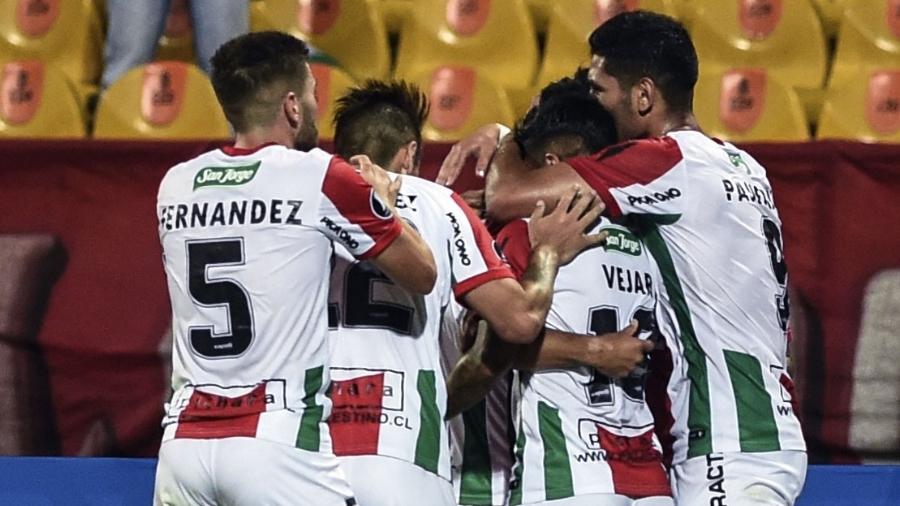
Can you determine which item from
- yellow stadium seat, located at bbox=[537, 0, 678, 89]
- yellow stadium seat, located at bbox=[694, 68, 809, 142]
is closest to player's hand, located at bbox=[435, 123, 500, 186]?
yellow stadium seat, located at bbox=[694, 68, 809, 142]

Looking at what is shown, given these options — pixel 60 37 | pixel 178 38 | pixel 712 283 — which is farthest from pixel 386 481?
pixel 60 37

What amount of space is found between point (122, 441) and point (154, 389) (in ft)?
0.72

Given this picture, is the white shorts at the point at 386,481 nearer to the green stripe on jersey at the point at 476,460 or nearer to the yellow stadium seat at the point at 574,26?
the green stripe on jersey at the point at 476,460

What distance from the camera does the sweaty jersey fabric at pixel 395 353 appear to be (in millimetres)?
3867

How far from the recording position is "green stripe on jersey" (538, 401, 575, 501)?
3980 mm

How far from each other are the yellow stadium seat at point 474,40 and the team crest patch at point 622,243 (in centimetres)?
309

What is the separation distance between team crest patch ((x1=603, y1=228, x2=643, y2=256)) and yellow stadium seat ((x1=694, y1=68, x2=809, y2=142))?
96.0 inches

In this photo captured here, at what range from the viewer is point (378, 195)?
148 inches

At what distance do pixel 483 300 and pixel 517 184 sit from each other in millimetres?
437

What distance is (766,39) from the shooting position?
23.3ft

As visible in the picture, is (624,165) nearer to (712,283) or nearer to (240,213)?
(712,283)

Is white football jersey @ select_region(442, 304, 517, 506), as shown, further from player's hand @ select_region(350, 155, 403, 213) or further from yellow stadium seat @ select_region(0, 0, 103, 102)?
yellow stadium seat @ select_region(0, 0, 103, 102)

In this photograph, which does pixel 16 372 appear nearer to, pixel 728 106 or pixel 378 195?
pixel 378 195

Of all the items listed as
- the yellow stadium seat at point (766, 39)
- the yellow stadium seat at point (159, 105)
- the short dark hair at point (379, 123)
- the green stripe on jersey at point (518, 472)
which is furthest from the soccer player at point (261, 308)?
the yellow stadium seat at point (766, 39)
